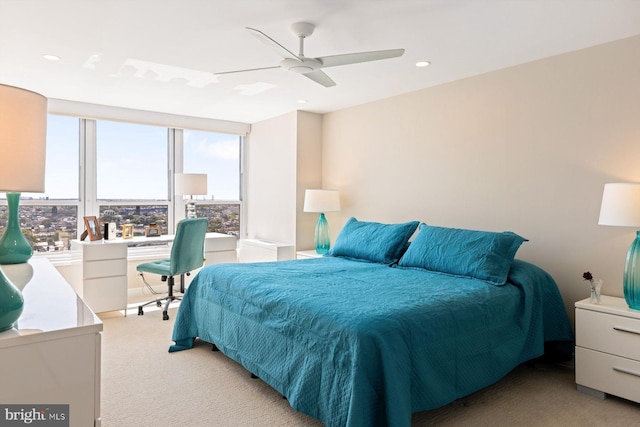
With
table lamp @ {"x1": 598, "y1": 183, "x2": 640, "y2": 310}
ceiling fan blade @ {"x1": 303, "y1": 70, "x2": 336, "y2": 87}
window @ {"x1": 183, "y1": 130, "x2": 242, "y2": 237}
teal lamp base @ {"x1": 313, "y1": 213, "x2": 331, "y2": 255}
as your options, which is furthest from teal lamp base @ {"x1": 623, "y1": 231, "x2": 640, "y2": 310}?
window @ {"x1": 183, "y1": 130, "x2": 242, "y2": 237}

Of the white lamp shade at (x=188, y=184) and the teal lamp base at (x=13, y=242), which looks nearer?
the teal lamp base at (x=13, y=242)

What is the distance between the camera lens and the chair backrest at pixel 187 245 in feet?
13.6

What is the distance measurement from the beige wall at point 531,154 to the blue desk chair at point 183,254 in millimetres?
2007

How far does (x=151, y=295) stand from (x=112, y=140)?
2044 millimetres

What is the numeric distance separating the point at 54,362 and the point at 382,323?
1.33m

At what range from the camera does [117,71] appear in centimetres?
362

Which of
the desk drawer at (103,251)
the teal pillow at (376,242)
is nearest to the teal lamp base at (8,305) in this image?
the teal pillow at (376,242)

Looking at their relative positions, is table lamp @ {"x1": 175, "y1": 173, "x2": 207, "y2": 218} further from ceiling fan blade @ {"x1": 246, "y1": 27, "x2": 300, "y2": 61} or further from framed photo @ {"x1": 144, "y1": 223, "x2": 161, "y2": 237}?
ceiling fan blade @ {"x1": 246, "y1": 27, "x2": 300, "y2": 61}

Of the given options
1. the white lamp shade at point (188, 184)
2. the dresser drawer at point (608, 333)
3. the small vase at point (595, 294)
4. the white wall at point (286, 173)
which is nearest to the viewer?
the dresser drawer at point (608, 333)

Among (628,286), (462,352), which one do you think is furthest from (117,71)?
(628,286)

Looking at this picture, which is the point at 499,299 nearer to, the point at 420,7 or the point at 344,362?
the point at 344,362

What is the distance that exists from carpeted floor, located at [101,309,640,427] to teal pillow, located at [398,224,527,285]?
0.76 metres

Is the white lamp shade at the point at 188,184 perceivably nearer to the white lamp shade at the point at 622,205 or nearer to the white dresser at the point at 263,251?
the white dresser at the point at 263,251

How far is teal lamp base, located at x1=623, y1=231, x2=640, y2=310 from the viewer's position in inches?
96.6
